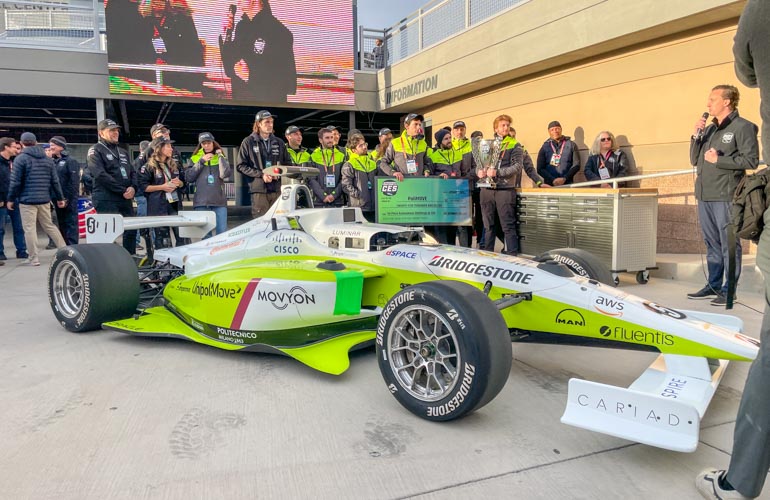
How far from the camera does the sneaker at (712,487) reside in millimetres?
2254

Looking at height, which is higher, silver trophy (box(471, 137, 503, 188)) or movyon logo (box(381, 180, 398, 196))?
silver trophy (box(471, 137, 503, 188))

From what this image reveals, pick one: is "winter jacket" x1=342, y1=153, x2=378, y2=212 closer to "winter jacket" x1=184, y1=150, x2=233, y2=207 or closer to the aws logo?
"winter jacket" x1=184, y1=150, x2=233, y2=207

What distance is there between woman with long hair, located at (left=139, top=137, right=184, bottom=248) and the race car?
6.96 feet

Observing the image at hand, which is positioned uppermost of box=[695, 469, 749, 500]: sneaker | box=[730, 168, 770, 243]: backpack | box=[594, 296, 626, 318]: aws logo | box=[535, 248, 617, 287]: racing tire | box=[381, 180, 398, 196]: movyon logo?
box=[381, 180, 398, 196]: movyon logo

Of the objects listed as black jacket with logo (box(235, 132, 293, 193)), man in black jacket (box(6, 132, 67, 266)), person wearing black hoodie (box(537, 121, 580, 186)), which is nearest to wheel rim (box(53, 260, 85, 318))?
black jacket with logo (box(235, 132, 293, 193))

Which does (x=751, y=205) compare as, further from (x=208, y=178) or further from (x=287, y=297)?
(x=208, y=178)

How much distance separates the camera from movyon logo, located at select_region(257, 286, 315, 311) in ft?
13.5

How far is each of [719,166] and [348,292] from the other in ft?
13.4

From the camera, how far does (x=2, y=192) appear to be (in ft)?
32.5

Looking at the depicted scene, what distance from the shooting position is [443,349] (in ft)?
11.0

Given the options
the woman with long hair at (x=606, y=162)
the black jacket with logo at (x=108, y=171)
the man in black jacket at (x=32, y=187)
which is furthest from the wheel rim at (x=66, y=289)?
the woman with long hair at (x=606, y=162)

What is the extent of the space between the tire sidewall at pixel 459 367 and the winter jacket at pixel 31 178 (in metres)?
8.31

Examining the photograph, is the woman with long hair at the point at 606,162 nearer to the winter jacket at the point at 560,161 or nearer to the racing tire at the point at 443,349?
the winter jacket at the point at 560,161

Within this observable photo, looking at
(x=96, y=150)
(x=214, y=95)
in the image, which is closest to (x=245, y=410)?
(x=96, y=150)
